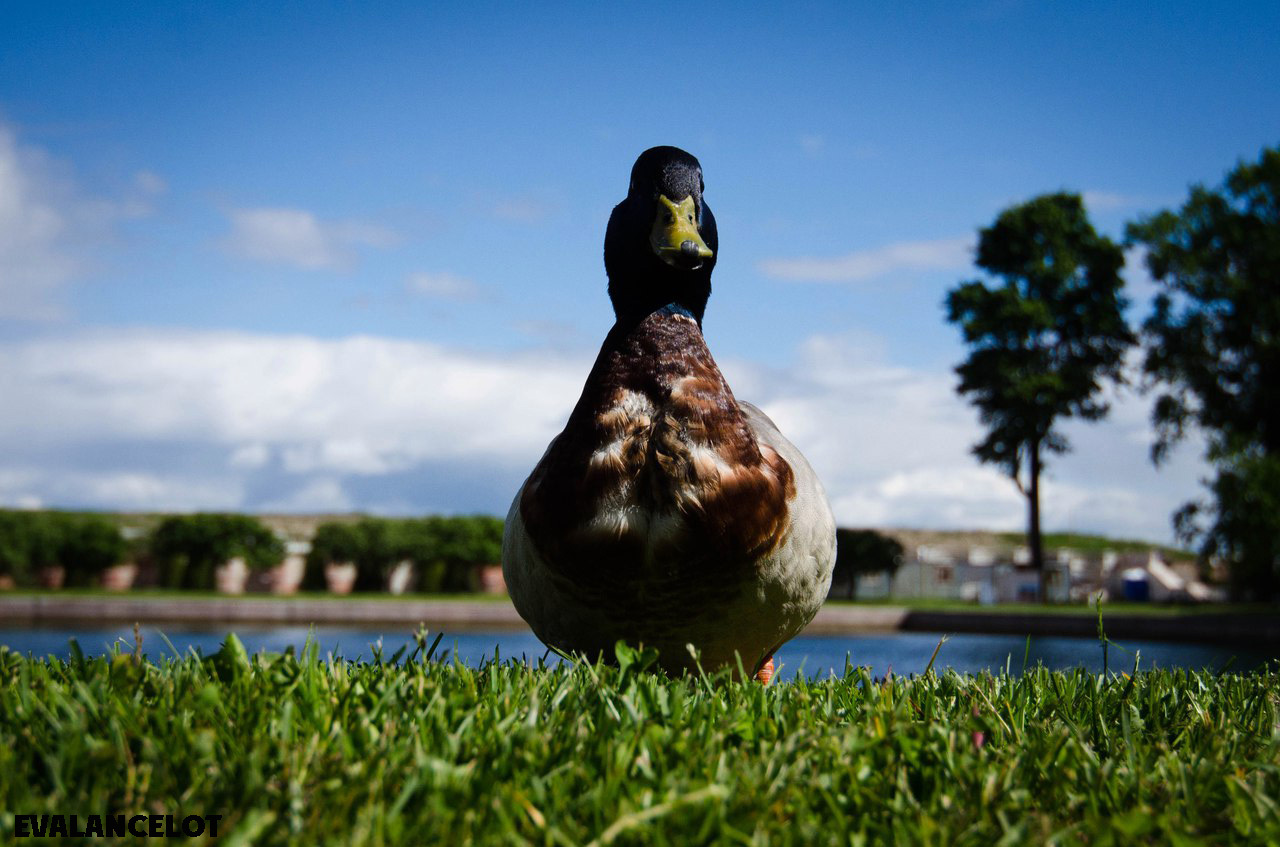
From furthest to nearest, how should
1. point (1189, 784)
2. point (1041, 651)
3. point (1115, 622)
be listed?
point (1115, 622)
point (1041, 651)
point (1189, 784)

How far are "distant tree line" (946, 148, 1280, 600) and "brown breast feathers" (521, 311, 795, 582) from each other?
2352cm

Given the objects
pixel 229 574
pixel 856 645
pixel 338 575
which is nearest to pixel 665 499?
pixel 856 645

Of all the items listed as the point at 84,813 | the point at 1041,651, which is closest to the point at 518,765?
the point at 84,813

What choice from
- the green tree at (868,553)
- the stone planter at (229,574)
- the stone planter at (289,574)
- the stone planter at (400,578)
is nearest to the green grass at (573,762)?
the green tree at (868,553)

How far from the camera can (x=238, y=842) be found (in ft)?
4.72

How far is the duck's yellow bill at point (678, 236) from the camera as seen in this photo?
293cm

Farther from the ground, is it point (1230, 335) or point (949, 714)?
point (1230, 335)

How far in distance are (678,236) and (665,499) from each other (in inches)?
28.7

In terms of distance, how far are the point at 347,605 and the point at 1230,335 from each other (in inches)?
881

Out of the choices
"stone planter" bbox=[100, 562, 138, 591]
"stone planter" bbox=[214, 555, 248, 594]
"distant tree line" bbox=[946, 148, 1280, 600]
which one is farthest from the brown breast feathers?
"stone planter" bbox=[100, 562, 138, 591]

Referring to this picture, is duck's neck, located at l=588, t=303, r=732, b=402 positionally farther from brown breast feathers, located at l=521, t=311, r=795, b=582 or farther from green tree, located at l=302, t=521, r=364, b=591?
green tree, located at l=302, t=521, r=364, b=591

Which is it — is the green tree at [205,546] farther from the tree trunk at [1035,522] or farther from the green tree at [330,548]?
the tree trunk at [1035,522]

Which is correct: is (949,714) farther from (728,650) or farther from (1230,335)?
(1230,335)

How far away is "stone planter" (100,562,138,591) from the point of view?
34188mm
